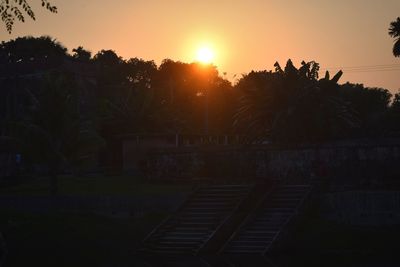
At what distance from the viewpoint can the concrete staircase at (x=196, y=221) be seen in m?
30.0

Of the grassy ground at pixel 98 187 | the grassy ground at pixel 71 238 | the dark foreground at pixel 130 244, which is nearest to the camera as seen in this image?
the dark foreground at pixel 130 244

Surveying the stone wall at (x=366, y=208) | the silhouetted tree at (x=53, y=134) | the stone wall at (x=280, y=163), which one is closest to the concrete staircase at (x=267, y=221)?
the stone wall at (x=366, y=208)

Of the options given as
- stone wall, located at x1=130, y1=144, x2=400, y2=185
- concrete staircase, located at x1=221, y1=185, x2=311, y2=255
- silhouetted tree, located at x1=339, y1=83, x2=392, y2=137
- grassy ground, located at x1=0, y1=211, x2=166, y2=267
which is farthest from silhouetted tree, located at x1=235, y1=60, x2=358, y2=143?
silhouetted tree, located at x1=339, y1=83, x2=392, y2=137

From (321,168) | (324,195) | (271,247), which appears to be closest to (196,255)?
(271,247)

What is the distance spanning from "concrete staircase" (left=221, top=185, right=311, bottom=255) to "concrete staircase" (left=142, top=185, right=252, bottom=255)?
1052 millimetres

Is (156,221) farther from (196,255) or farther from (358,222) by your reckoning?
(358,222)

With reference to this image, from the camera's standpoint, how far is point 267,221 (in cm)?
3091

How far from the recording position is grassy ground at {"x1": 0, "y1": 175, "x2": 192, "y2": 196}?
129ft

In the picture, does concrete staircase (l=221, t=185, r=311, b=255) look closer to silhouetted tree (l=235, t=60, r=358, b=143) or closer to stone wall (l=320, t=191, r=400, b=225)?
stone wall (l=320, t=191, r=400, b=225)

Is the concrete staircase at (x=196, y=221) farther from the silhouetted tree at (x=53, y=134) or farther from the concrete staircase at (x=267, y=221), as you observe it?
the silhouetted tree at (x=53, y=134)

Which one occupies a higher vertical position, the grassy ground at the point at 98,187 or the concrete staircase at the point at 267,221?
the grassy ground at the point at 98,187

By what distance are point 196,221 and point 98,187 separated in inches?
493

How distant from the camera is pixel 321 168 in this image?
126 ft

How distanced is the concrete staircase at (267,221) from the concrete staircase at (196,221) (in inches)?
41.4
